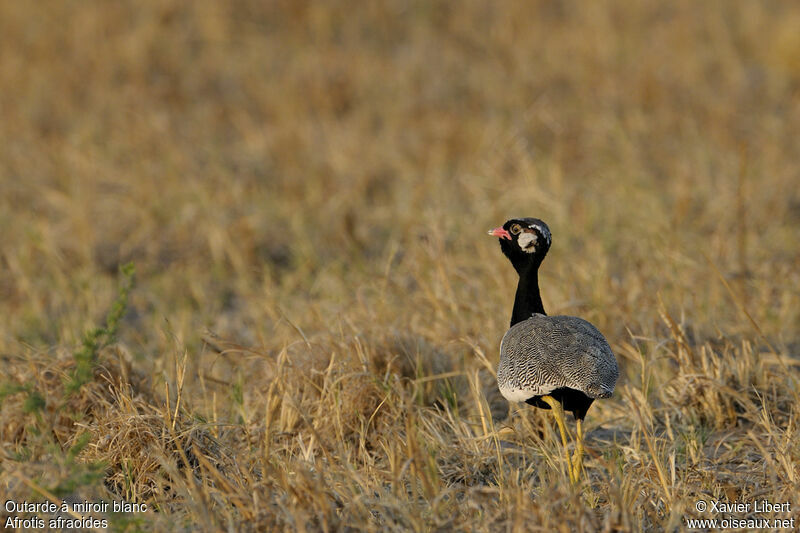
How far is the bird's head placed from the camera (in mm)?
3324

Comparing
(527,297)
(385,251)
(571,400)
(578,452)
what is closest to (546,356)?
(571,400)

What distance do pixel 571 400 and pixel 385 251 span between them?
12.1 feet

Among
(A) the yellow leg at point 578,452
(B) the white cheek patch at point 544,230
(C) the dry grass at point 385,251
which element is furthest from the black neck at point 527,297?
(A) the yellow leg at point 578,452

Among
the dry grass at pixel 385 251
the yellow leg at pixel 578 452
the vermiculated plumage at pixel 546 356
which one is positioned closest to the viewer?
the vermiculated plumage at pixel 546 356

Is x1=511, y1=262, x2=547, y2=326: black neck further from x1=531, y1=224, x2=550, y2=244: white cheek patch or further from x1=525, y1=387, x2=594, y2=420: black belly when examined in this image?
x1=525, y1=387, x2=594, y2=420: black belly

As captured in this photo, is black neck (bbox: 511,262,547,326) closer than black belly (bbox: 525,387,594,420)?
No

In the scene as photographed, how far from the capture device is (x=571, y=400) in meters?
3.05

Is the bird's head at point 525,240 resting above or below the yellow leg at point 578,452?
above

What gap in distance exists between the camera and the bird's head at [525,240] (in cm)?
332

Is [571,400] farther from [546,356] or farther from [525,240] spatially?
[525,240]

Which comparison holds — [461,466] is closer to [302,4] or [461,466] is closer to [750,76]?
[750,76]

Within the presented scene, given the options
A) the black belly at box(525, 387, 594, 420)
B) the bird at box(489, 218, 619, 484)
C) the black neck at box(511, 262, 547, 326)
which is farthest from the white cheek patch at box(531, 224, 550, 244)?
the black belly at box(525, 387, 594, 420)

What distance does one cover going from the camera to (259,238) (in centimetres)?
666

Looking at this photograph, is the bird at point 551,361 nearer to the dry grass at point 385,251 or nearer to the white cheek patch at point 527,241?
the white cheek patch at point 527,241
